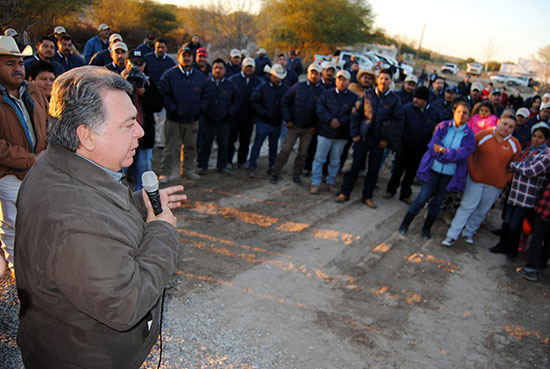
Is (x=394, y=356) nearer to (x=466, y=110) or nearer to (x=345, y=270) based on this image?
(x=345, y=270)

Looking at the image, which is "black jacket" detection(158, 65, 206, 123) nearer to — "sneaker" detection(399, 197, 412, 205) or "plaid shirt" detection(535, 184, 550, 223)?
"sneaker" detection(399, 197, 412, 205)

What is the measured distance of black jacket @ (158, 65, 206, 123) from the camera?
21.1 feet

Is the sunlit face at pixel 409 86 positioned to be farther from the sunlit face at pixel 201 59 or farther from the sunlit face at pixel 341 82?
the sunlit face at pixel 201 59

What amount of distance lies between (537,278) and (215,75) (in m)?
6.21

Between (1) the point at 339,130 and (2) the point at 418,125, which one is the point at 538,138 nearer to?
(2) the point at 418,125

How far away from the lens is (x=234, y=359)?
3.01m

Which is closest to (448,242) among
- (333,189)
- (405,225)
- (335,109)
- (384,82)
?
(405,225)

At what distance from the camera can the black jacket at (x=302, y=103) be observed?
718 cm

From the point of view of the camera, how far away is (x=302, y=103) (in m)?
7.17

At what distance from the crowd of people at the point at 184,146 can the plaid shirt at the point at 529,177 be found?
0.02 m

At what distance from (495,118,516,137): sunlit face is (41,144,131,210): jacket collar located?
569 centimetres

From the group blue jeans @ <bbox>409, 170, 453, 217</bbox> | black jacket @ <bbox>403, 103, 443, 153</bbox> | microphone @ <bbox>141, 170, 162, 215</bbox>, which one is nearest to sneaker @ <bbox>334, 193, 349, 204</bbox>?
blue jeans @ <bbox>409, 170, 453, 217</bbox>

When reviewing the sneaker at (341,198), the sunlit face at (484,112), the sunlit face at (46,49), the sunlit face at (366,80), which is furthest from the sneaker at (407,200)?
the sunlit face at (46,49)

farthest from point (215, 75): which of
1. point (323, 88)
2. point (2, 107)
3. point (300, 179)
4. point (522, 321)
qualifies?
point (522, 321)
